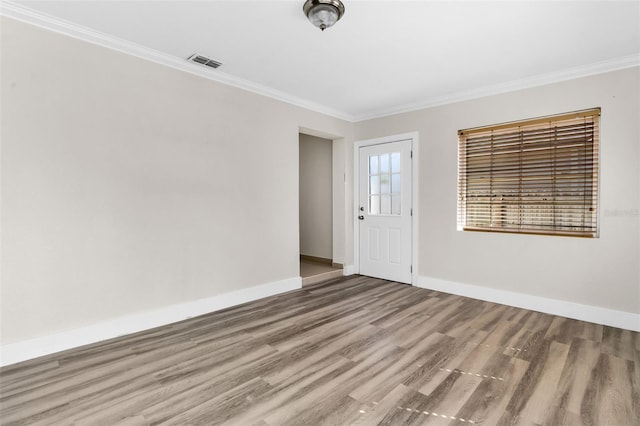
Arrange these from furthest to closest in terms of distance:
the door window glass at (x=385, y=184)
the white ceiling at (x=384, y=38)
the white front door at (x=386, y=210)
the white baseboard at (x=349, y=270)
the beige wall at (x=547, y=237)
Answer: the white baseboard at (x=349, y=270)
the door window glass at (x=385, y=184)
the white front door at (x=386, y=210)
the beige wall at (x=547, y=237)
the white ceiling at (x=384, y=38)

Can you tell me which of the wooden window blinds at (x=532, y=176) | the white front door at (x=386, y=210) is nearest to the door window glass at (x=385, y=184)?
the white front door at (x=386, y=210)

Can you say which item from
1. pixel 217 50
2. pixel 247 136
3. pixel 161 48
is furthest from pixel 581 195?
pixel 161 48

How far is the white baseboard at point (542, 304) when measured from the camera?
306cm

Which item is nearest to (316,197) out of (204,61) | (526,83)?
(204,61)

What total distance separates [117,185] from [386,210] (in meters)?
3.52

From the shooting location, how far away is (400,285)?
455cm

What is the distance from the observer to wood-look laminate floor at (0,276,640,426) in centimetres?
181

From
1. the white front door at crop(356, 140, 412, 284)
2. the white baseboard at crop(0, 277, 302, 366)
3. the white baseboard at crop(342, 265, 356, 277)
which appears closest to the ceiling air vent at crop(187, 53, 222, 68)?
the white baseboard at crop(0, 277, 302, 366)

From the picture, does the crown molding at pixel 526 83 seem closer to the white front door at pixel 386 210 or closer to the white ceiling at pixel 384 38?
the white ceiling at pixel 384 38

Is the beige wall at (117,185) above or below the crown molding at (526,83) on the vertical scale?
below

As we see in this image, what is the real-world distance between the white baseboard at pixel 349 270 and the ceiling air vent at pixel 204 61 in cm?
344

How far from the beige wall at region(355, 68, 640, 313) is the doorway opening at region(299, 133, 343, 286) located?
1.61 meters

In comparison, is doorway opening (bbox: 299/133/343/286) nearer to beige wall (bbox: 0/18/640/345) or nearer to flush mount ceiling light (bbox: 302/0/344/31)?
beige wall (bbox: 0/18/640/345)

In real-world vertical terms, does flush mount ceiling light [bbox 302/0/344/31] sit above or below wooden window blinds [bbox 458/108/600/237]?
above
